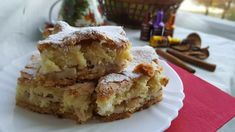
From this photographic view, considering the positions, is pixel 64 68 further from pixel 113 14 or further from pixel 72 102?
pixel 113 14

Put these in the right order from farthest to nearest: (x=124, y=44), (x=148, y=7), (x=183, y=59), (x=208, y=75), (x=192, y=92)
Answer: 1. (x=148, y=7)
2. (x=183, y=59)
3. (x=208, y=75)
4. (x=192, y=92)
5. (x=124, y=44)

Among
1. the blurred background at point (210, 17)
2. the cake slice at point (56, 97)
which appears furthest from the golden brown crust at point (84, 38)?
the blurred background at point (210, 17)

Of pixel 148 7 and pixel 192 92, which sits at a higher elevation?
pixel 148 7

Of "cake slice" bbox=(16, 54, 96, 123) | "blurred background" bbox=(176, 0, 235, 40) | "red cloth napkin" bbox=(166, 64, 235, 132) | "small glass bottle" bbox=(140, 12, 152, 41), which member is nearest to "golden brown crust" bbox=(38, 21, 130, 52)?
"cake slice" bbox=(16, 54, 96, 123)

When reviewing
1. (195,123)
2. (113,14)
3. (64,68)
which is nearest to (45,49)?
(64,68)

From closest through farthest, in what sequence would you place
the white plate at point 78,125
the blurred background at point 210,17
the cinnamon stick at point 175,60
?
the white plate at point 78,125 < the cinnamon stick at point 175,60 < the blurred background at point 210,17

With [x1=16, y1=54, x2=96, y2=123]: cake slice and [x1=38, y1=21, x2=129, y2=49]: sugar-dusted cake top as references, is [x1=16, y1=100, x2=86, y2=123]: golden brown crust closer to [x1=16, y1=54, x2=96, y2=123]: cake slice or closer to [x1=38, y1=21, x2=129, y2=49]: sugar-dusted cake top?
[x1=16, y1=54, x2=96, y2=123]: cake slice

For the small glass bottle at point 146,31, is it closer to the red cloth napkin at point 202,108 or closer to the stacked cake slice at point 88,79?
the red cloth napkin at point 202,108

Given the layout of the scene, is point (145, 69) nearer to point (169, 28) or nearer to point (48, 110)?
point (48, 110)
